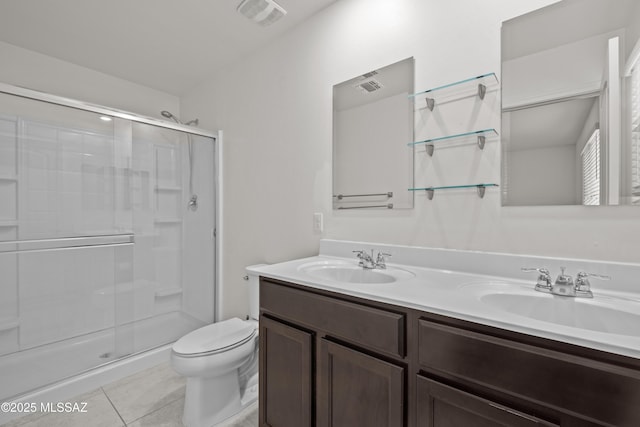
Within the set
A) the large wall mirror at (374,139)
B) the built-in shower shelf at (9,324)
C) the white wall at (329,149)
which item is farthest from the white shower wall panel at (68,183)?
the large wall mirror at (374,139)

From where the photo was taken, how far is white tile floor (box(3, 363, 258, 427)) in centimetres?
158

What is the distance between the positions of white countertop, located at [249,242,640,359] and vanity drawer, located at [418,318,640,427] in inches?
1.7

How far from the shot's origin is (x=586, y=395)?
635 millimetres

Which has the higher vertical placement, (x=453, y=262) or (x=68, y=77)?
(x=68, y=77)

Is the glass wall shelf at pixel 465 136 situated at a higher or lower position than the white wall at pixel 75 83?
lower

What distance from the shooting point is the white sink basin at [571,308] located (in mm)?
845

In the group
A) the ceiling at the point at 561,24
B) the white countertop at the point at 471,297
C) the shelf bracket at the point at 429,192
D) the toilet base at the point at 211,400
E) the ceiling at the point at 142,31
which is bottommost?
the toilet base at the point at 211,400

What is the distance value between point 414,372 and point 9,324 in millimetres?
2368

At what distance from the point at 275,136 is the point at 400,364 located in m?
1.66

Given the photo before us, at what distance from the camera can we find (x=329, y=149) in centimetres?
180

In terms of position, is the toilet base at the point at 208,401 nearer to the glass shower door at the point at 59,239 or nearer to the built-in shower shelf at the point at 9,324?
the glass shower door at the point at 59,239

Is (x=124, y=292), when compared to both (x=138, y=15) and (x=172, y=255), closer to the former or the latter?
(x=172, y=255)

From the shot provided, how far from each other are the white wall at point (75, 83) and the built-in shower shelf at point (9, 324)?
1.67 m

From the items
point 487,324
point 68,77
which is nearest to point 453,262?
point 487,324
